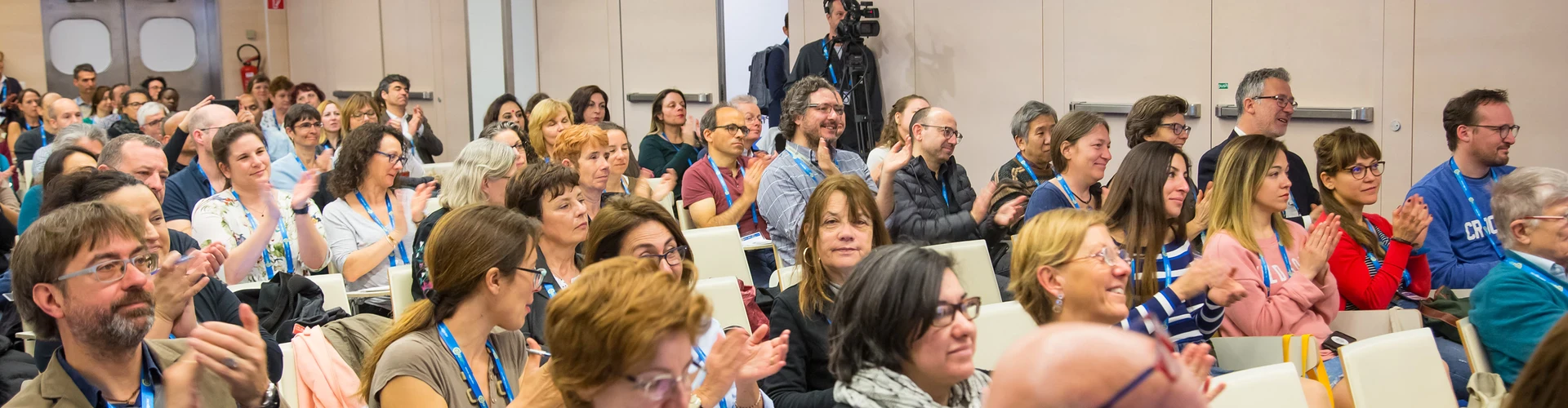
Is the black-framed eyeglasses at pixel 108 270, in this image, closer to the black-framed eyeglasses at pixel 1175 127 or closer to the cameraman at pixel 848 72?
the black-framed eyeglasses at pixel 1175 127

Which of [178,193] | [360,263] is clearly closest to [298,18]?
[178,193]

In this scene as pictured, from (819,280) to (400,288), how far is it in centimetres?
127

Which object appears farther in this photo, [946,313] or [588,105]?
[588,105]

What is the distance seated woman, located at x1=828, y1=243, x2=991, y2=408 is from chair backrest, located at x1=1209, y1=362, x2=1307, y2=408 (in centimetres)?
61

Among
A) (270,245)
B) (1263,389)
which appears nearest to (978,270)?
(1263,389)

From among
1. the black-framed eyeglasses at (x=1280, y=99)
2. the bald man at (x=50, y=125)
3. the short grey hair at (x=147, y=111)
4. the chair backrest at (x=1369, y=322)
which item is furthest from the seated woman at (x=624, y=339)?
the bald man at (x=50, y=125)

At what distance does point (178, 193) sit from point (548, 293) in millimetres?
2568

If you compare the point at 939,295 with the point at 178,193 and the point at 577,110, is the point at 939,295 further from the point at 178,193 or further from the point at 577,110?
the point at 577,110

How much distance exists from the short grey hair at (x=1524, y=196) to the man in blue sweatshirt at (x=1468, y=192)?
3.75 feet

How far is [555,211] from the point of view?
3.56 metres

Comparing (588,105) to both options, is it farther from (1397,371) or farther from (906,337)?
(906,337)

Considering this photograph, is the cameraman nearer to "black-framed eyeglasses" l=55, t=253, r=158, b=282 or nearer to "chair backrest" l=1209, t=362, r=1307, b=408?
"chair backrest" l=1209, t=362, r=1307, b=408

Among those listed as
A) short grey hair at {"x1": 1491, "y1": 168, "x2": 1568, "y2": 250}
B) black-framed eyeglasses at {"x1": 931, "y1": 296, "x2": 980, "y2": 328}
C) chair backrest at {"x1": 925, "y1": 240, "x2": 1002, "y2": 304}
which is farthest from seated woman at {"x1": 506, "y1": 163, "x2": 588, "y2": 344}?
short grey hair at {"x1": 1491, "y1": 168, "x2": 1568, "y2": 250}

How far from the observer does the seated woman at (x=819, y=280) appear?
2.65 meters
